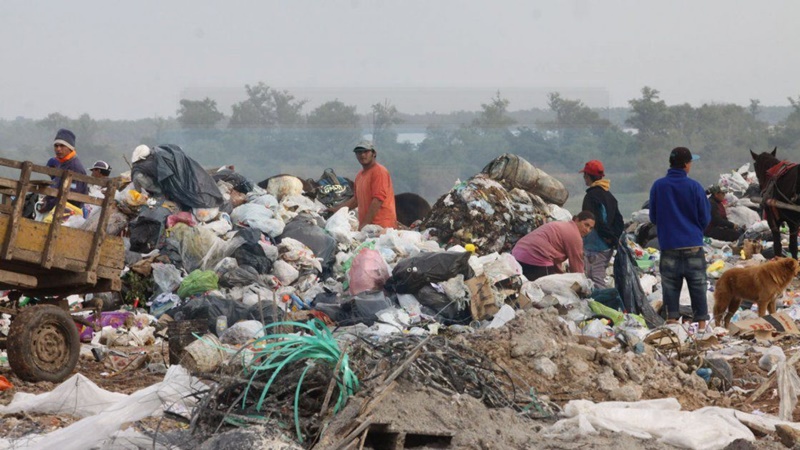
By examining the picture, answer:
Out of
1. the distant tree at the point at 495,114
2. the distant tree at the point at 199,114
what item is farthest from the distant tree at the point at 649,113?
the distant tree at the point at 199,114

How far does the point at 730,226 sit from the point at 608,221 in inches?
221

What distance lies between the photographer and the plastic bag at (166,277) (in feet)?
36.9

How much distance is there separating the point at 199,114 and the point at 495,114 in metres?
7.05

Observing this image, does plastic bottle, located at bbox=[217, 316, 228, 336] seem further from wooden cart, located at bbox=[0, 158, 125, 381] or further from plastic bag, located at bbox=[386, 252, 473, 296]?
plastic bag, located at bbox=[386, 252, 473, 296]

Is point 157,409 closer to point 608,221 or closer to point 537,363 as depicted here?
point 537,363

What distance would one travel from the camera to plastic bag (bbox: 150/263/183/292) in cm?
1123

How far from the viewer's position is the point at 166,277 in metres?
11.3

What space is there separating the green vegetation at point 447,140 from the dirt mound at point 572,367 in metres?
14.1

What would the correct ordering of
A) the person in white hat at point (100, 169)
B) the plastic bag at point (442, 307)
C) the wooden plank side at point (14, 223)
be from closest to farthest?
the wooden plank side at point (14, 223), the plastic bag at point (442, 307), the person in white hat at point (100, 169)

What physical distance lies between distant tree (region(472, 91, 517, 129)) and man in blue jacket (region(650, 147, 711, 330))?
15.3 meters

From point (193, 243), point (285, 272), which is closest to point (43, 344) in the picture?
point (285, 272)

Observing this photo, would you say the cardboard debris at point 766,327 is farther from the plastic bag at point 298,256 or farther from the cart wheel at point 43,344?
the cart wheel at point 43,344

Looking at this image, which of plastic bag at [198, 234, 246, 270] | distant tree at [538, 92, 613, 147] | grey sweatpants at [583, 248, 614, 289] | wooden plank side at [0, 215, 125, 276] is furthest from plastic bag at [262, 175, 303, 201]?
distant tree at [538, 92, 613, 147]

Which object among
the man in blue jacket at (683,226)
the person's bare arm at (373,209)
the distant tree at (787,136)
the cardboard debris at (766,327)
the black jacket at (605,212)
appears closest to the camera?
the cardboard debris at (766,327)
